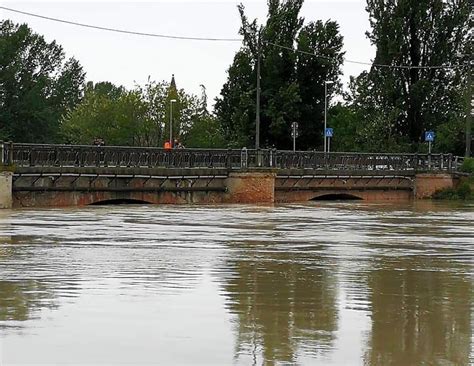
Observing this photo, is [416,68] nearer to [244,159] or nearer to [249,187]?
[244,159]

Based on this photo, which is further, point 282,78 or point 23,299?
point 282,78

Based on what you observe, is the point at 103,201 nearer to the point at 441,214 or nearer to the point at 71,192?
the point at 71,192

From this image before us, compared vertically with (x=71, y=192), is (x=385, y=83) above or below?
above

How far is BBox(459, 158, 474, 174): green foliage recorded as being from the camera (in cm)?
5731

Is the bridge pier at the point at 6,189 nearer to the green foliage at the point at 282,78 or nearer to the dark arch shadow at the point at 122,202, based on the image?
the dark arch shadow at the point at 122,202

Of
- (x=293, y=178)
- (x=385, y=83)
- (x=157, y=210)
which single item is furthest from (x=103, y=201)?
(x=385, y=83)

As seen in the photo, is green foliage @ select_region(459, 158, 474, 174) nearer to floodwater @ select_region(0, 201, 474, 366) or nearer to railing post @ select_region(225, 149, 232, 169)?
railing post @ select_region(225, 149, 232, 169)

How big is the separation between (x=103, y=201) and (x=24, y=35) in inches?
3049

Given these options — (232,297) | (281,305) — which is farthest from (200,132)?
(281,305)

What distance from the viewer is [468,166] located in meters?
57.7

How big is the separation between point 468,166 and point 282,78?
66.1 feet

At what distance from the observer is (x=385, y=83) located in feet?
229

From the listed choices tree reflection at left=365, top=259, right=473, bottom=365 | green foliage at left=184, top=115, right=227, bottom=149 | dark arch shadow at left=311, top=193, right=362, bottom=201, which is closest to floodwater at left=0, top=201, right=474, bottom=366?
tree reflection at left=365, top=259, right=473, bottom=365

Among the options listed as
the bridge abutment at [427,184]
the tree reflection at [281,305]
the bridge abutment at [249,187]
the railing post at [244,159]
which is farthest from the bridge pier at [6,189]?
the bridge abutment at [427,184]
